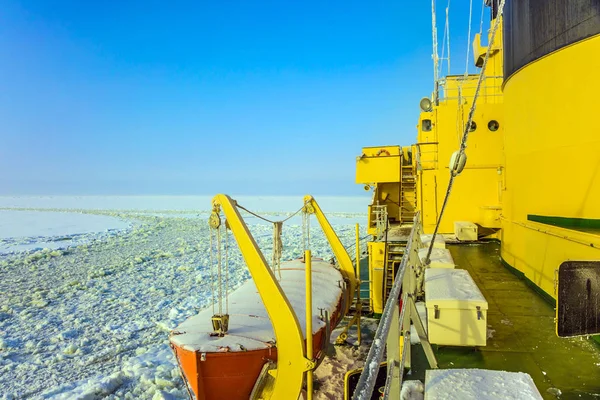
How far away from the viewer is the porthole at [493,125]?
9.63m

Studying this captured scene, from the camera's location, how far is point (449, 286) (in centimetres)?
387

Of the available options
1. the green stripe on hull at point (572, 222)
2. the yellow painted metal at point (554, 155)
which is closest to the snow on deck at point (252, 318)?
the yellow painted metal at point (554, 155)

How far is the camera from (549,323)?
171 inches

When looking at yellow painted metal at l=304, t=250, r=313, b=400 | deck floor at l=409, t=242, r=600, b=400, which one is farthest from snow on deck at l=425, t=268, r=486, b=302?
yellow painted metal at l=304, t=250, r=313, b=400

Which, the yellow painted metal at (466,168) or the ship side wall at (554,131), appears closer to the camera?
the ship side wall at (554,131)

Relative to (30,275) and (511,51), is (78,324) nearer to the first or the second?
(30,275)

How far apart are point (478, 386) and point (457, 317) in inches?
63.7

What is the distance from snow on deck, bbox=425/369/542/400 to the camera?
186cm

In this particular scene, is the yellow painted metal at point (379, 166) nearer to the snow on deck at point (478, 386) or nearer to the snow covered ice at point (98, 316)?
the snow covered ice at point (98, 316)

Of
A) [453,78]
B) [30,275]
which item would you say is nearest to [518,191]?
[453,78]

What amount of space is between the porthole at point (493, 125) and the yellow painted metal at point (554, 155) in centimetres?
380

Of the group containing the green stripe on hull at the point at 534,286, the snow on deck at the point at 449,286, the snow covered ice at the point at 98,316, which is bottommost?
the snow covered ice at the point at 98,316

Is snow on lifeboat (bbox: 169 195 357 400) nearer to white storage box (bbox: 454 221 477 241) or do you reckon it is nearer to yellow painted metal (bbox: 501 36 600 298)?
yellow painted metal (bbox: 501 36 600 298)

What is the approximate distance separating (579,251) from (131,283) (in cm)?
1344
